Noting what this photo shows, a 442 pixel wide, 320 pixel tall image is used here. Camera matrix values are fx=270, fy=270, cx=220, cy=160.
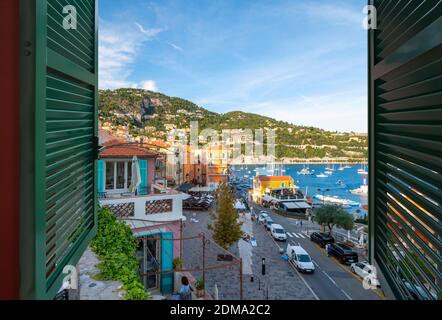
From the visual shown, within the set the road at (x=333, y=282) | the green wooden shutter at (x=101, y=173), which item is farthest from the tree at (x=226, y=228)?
the green wooden shutter at (x=101, y=173)

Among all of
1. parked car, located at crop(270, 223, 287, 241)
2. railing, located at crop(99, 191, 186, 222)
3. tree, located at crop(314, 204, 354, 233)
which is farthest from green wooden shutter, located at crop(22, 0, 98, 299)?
tree, located at crop(314, 204, 354, 233)

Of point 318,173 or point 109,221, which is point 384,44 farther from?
point 318,173

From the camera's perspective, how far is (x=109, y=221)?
3793 mm

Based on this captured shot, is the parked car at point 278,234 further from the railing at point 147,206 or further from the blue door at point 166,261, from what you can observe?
the railing at point 147,206

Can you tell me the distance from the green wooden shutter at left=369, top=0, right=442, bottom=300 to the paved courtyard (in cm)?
589

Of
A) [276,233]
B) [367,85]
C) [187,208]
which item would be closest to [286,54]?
[367,85]

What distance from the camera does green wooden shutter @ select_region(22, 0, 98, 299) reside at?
3.39ft

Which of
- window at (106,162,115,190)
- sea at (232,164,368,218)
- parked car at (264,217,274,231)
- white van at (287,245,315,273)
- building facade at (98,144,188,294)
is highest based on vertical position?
window at (106,162,115,190)

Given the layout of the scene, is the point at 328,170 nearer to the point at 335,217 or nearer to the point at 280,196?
the point at 280,196

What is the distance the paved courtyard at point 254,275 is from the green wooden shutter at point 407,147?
589 centimetres

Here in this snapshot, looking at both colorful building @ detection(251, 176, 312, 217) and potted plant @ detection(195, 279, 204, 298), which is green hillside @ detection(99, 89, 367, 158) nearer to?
colorful building @ detection(251, 176, 312, 217)

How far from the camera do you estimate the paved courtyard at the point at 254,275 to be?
1023 centimetres

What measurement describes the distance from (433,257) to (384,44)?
1.26 m

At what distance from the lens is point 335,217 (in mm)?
20453
